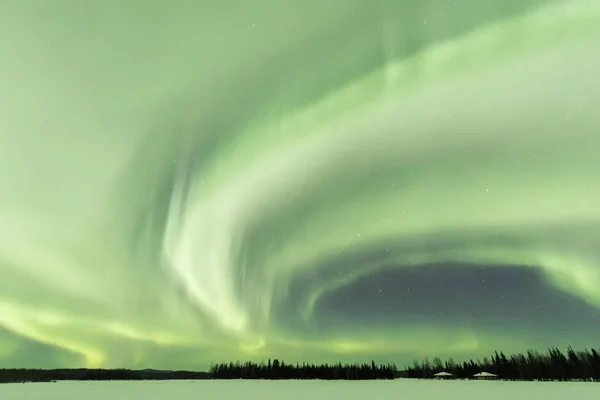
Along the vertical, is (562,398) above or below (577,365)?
below

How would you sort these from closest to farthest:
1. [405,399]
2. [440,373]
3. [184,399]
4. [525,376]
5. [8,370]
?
[8,370] < [440,373] < [525,376] < [405,399] < [184,399]

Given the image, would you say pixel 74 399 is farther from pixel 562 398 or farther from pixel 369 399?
pixel 562 398

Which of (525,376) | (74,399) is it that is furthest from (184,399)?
(525,376)

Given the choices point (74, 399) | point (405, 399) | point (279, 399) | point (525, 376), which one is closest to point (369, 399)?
point (405, 399)

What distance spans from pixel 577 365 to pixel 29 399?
142 feet

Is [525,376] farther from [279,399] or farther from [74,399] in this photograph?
[74,399]

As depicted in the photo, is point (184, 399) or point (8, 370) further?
point (184, 399)

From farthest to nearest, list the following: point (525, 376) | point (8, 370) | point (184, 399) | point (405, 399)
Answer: point (184, 399) → point (405, 399) → point (525, 376) → point (8, 370)

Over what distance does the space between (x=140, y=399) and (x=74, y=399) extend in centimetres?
564

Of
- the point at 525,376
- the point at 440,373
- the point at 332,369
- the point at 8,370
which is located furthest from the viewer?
the point at 525,376

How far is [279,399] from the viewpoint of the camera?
126 ft

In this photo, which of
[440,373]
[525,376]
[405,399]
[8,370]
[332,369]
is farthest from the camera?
[405,399]

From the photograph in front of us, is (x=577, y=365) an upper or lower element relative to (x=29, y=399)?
upper

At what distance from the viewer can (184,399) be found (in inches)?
1644
